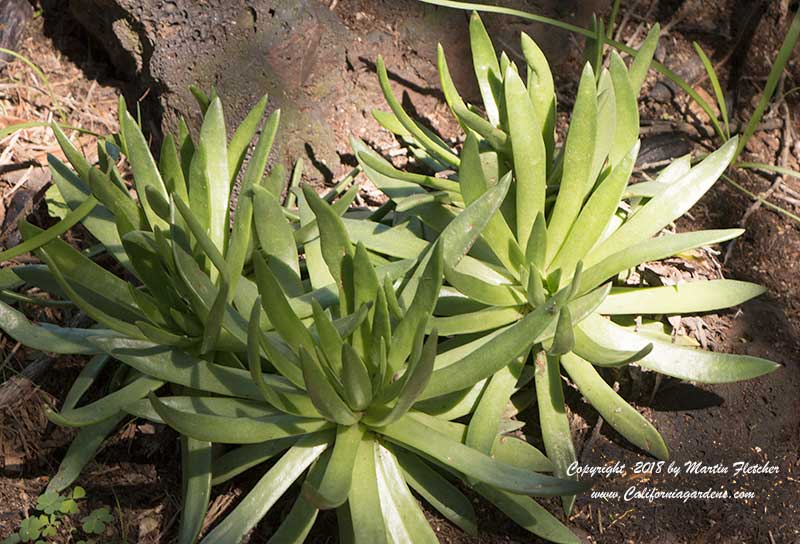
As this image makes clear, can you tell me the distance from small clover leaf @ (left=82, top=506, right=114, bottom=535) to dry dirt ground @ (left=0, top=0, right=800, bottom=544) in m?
0.02

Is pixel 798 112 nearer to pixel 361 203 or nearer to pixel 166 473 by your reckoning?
pixel 361 203

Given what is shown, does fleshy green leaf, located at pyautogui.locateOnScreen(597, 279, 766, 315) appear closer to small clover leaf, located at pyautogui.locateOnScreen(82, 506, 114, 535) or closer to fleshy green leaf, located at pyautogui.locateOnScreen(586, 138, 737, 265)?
fleshy green leaf, located at pyautogui.locateOnScreen(586, 138, 737, 265)

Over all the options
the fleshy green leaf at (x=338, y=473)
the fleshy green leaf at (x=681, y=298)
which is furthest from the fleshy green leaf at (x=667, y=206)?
the fleshy green leaf at (x=338, y=473)

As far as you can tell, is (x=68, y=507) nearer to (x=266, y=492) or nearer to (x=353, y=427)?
(x=266, y=492)

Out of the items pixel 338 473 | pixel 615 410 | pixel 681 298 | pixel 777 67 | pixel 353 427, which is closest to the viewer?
pixel 338 473

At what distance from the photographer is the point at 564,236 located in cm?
178

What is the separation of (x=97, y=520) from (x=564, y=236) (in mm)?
1228

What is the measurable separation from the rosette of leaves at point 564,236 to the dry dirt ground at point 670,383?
0.50 feet

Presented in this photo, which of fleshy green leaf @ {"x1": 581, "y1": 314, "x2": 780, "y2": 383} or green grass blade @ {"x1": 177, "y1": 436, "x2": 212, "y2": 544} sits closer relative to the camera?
green grass blade @ {"x1": 177, "y1": 436, "x2": 212, "y2": 544}

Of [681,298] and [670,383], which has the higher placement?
[681,298]

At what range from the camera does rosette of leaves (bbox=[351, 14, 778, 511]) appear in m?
1.63

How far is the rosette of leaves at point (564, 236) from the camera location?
163cm

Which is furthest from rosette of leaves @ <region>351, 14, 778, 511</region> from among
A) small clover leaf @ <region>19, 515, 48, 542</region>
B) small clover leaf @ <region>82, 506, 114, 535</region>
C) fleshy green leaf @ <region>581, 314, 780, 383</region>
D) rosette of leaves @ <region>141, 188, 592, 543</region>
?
small clover leaf @ <region>19, 515, 48, 542</region>

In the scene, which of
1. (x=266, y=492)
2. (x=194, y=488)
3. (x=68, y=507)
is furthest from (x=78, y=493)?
(x=266, y=492)
